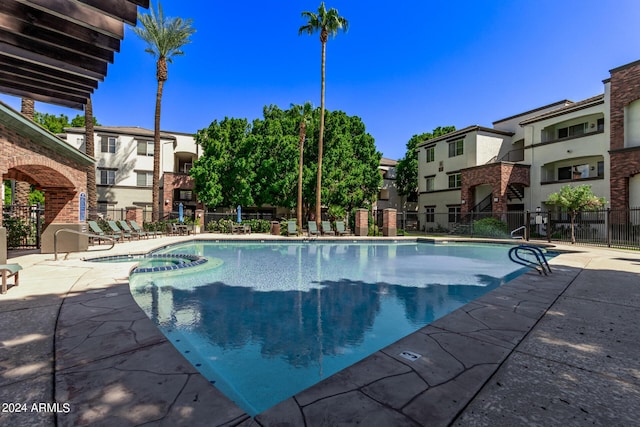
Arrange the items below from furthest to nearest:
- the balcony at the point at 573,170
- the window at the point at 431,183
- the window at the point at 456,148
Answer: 1. the window at the point at 431,183
2. the window at the point at 456,148
3. the balcony at the point at 573,170

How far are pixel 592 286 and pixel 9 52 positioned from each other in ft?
32.6

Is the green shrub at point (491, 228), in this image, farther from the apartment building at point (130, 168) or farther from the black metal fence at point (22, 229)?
the apartment building at point (130, 168)

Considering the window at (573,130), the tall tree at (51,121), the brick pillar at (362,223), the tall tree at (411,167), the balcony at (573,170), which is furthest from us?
the tall tree at (411,167)

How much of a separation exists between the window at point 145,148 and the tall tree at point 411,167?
96.1ft

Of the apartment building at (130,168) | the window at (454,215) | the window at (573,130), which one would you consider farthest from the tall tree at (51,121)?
the window at (573,130)

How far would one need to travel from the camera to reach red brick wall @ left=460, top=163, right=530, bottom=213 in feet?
77.2

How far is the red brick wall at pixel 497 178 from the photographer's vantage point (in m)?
23.5

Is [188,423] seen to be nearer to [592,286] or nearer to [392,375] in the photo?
[392,375]

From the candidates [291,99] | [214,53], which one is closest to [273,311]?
[214,53]

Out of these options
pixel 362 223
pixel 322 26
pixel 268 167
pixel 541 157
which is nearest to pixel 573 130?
pixel 541 157

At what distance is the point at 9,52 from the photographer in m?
3.13

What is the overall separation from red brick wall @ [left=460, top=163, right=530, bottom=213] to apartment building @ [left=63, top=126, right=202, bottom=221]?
2617cm

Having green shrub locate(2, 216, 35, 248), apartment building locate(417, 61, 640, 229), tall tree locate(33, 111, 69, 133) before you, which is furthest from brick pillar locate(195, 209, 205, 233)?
tall tree locate(33, 111, 69, 133)

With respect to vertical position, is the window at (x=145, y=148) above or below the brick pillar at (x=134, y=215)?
above
